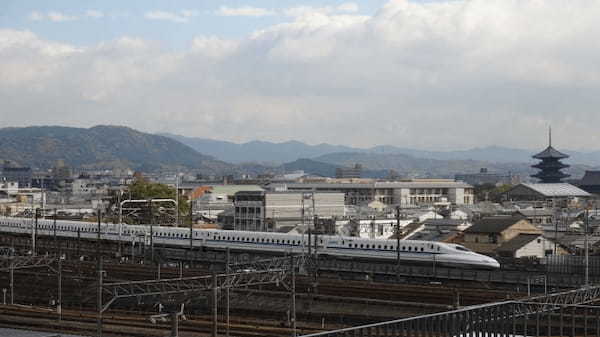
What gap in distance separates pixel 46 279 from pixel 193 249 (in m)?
19.3

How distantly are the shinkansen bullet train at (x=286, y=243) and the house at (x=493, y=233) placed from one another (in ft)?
44.6

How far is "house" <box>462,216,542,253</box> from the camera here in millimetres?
69812

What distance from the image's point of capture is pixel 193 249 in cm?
7106

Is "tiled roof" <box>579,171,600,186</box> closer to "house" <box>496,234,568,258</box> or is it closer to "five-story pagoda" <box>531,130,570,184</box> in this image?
"five-story pagoda" <box>531,130,570,184</box>

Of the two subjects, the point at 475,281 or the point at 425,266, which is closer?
the point at 475,281

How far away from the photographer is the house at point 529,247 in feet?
222

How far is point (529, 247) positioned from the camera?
67938 millimetres

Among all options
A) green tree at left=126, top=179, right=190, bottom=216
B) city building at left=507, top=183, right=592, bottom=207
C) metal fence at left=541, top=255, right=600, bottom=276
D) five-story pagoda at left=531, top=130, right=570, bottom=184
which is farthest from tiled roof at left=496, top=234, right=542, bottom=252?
five-story pagoda at left=531, top=130, right=570, bottom=184

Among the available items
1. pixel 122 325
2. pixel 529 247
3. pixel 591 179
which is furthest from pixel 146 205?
pixel 591 179

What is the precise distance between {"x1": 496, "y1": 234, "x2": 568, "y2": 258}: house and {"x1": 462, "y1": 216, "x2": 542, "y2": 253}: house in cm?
94

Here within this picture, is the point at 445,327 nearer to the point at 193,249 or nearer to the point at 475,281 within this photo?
the point at 475,281

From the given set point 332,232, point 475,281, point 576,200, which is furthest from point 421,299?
point 576,200

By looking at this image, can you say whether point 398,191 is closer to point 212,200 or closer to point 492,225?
point 212,200

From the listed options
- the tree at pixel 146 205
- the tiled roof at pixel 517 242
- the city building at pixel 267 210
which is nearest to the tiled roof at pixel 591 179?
the city building at pixel 267 210
